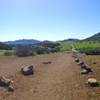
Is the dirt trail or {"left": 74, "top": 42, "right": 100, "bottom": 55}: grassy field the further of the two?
{"left": 74, "top": 42, "right": 100, "bottom": 55}: grassy field

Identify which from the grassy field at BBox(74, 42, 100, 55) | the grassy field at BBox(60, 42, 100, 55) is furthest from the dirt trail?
the grassy field at BBox(60, 42, 100, 55)

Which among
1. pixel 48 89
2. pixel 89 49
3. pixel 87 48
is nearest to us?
pixel 48 89

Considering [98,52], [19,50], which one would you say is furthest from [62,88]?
[98,52]

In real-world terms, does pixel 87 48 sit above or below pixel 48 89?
above

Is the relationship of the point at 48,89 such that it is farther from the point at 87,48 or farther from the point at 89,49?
the point at 87,48

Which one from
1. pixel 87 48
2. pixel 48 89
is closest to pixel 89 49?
pixel 87 48

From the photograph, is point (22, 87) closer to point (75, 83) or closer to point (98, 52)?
point (75, 83)

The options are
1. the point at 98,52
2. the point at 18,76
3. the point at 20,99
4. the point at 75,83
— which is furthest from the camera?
the point at 98,52

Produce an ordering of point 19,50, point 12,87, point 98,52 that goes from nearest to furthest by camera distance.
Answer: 1. point 12,87
2. point 19,50
3. point 98,52

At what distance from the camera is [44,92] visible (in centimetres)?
1753

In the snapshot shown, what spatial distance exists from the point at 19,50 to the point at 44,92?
42.8 m

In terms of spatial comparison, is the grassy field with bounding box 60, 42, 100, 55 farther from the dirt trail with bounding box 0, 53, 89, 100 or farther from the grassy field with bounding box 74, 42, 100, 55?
the dirt trail with bounding box 0, 53, 89, 100

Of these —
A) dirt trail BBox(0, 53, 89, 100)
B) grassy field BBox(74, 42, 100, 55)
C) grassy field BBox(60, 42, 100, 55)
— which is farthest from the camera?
grassy field BBox(60, 42, 100, 55)

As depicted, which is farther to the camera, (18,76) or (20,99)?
(18,76)
